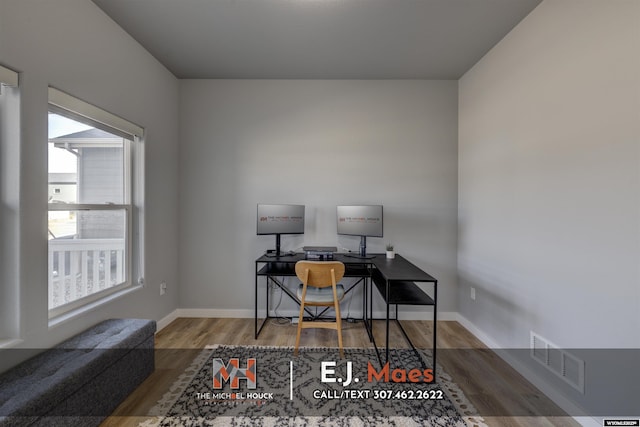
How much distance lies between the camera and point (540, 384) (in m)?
1.84

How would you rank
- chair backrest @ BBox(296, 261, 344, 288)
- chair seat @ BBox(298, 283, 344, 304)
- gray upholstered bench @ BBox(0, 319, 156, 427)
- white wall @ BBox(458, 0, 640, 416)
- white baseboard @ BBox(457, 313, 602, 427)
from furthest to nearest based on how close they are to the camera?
chair seat @ BBox(298, 283, 344, 304) < chair backrest @ BBox(296, 261, 344, 288) < white baseboard @ BBox(457, 313, 602, 427) < white wall @ BBox(458, 0, 640, 416) < gray upholstered bench @ BBox(0, 319, 156, 427)

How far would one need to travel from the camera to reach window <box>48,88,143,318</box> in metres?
1.74

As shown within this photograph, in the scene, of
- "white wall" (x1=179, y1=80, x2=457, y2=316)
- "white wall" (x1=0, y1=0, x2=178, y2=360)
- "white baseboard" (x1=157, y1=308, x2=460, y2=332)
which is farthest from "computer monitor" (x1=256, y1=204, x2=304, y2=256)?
"white wall" (x1=0, y1=0, x2=178, y2=360)

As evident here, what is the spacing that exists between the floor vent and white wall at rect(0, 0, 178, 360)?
11.2 feet

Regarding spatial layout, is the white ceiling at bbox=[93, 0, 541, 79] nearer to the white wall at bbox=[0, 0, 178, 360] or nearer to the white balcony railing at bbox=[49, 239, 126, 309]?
the white wall at bbox=[0, 0, 178, 360]

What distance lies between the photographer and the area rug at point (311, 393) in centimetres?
158

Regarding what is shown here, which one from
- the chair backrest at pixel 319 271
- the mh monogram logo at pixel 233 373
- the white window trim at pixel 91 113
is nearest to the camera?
the white window trim at pixel 91 113

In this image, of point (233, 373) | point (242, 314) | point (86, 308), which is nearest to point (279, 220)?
point (242, 314)

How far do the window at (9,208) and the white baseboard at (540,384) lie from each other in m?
3.45

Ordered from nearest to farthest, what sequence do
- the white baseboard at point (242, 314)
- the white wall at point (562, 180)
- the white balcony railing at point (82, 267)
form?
1. the white wall at point (562, 180)
2. the white balcony railing at point (82, 267)
3. the white baseboard at point (242, 314)

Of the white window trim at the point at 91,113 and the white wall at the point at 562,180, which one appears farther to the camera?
the white window trim at the point at 91,113

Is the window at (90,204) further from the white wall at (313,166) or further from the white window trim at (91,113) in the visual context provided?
the white wall at (313,166)

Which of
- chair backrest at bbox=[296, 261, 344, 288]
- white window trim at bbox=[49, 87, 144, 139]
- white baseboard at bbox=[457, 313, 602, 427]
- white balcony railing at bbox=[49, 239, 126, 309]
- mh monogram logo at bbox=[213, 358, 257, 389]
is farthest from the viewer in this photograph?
chair backrest at bbox=[296, 261, 344, 288]

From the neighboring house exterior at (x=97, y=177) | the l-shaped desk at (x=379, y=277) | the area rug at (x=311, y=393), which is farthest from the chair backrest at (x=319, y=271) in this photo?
the neighboring house exterior at (x=97, y=177)
